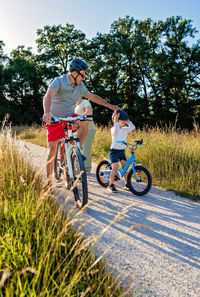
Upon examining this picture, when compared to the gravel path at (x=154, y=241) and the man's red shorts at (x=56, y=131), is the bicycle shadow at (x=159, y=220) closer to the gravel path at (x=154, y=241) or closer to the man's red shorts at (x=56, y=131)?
the gravel path at (x=154, y=241)

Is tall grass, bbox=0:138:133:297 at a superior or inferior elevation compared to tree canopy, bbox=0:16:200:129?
inferior

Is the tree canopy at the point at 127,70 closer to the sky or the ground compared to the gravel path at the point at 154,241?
closer to the sky

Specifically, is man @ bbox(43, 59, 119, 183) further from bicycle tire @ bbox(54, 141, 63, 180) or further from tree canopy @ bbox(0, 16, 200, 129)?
tree canopy @ bbox(0, 16, 200, 129)

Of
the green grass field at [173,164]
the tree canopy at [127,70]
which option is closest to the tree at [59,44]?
the tree canopy at [127,70]

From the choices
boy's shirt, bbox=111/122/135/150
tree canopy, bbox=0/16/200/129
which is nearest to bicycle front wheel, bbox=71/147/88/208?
boy's shirt, bbox=111/122/135/150

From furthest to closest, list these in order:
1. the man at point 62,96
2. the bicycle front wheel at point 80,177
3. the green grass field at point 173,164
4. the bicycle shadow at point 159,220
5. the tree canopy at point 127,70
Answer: the tree canopy at point 127,70 < the green grass field at point 173,164 < the man at point 62,96 < the bicycle front wheel at point 80,177 < the bicycle shadow at point 159,220

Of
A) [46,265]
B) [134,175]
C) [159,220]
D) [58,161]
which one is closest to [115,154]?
[134,175]

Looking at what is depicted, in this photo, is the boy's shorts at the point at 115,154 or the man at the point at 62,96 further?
the boy's shorts at the point at 115,154

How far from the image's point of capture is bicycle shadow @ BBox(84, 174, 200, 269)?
283 centimetres

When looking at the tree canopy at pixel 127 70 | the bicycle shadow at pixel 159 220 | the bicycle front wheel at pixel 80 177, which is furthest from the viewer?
the tree canopy at pixel 127 70

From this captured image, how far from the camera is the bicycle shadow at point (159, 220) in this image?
9.29 ft

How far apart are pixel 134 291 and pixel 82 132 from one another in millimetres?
3350

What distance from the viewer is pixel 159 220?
3.56m

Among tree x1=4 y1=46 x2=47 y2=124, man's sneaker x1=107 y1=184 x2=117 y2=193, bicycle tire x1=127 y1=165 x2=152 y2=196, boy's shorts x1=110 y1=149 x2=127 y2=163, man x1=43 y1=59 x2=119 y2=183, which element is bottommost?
man's sneaker x1=107 y1=184 x2=117 y2=193
